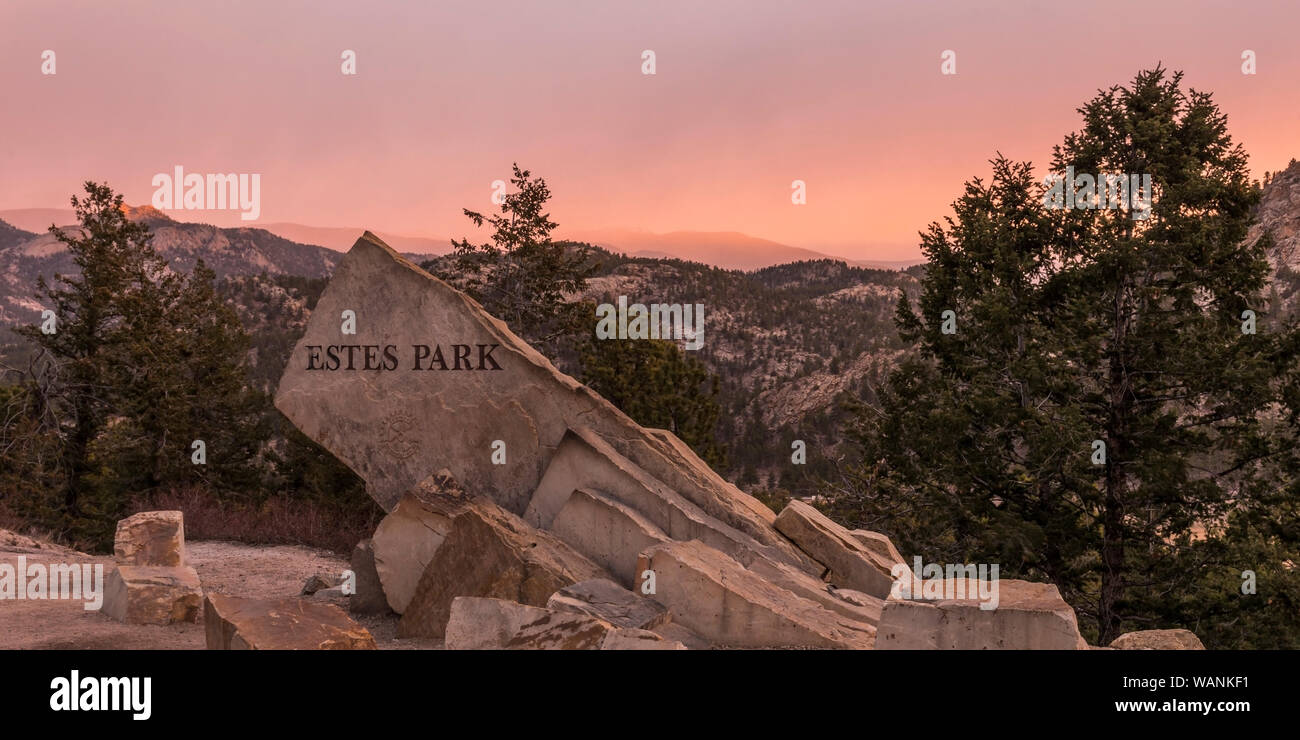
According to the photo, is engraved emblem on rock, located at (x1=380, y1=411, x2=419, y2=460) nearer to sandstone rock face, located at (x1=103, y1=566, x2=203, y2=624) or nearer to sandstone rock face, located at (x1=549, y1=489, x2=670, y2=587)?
sandstone rock face, located at (x1=549, y1=489, x2=670, y2=587)

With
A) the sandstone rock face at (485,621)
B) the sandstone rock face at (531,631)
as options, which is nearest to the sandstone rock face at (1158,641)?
the sandstone rock face at (531,631)

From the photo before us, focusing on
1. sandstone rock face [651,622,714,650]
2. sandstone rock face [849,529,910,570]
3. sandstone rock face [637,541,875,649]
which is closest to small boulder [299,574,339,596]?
sandstone rock face [637,541,875,649]

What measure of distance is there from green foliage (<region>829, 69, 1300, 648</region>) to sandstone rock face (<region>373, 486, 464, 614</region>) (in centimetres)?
937

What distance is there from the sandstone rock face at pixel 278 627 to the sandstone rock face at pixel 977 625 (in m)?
4.63

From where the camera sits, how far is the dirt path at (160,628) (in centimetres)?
932

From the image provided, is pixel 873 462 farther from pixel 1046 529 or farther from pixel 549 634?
pixel 549 634

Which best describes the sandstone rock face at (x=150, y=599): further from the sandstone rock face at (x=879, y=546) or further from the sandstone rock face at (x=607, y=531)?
the sandstone rock face at (x=879, y=546)

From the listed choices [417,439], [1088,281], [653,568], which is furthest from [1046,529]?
[417,439]

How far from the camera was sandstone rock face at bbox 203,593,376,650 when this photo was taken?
291 inches

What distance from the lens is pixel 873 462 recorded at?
18578 millimetres

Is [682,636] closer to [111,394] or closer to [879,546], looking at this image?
[879,546]

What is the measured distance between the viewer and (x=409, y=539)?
36.4ft

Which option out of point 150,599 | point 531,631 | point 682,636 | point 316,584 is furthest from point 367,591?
point 682,636

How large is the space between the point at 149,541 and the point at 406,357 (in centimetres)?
476
